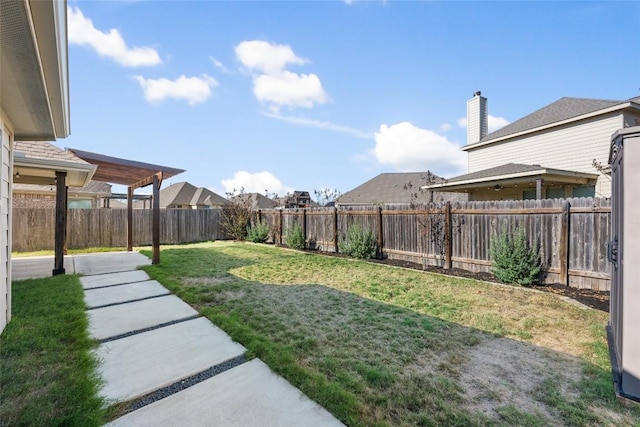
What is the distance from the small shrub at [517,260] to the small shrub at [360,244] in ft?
10.7

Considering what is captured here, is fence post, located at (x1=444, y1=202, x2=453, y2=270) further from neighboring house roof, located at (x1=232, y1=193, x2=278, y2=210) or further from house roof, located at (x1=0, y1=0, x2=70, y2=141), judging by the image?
neighboring house roof, located at (x1=232, y1=193, x2=278, y2=210)

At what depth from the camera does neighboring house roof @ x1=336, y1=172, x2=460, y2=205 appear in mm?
20375

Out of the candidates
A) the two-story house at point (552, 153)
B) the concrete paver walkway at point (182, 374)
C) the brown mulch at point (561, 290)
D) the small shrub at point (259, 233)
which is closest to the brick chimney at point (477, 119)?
the two-story house at point (552, 153)

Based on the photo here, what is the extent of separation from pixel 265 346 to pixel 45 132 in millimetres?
4150

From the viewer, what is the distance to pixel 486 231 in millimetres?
5984

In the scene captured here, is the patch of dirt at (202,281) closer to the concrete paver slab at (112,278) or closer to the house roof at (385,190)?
the concrete paver slab at (112,278)

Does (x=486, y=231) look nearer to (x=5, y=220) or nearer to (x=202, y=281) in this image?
(x=202, y=281)

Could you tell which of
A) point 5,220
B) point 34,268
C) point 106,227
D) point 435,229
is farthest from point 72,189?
point 435,229

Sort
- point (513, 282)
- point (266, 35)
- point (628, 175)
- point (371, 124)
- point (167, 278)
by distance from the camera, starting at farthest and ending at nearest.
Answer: point (371, 124) → point (266, 35) → point (167, 278) → point (513, 282) → point (628, 175)

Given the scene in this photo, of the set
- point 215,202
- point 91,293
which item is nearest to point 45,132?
point 91,293

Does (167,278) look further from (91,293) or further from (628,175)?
(628,175)

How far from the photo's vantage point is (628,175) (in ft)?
6.59

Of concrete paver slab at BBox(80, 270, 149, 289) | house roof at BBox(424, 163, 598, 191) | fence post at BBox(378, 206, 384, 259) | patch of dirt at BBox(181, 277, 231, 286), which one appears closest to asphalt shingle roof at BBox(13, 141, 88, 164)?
concrete paver slab at BBox(80, 270, 149, 289)

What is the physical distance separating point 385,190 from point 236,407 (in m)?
21.1
